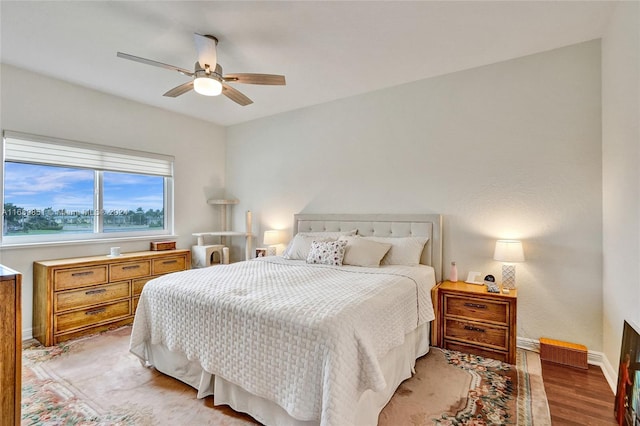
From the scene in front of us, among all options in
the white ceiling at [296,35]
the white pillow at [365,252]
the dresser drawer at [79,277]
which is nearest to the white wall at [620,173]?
the white ceiling at [296,35]

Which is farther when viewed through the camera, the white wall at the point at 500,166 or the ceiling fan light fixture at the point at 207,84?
the white wall at the point at 500,166

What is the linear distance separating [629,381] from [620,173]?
1367mm

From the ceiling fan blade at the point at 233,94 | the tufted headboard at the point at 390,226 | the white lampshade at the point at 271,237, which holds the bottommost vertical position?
the white lampshade at the point at 271,237

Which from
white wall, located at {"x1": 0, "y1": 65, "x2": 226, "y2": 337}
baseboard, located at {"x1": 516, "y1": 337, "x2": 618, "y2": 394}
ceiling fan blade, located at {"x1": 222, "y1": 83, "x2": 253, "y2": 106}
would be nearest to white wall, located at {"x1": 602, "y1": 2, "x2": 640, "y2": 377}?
baseboard, located at {"x1": 516, "y1": 337, "x2": 618, "y2": 394}

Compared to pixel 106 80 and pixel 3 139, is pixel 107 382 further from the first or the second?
pixel 106 80

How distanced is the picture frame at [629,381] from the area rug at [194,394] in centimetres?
38

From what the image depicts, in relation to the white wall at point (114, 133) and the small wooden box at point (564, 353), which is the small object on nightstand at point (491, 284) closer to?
the small wooden box at point (564, 353)

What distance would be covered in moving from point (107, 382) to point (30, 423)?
484 mm

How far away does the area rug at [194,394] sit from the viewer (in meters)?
1.89

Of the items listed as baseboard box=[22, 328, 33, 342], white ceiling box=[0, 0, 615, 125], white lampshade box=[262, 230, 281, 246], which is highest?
white ceiling box=[0, 0, 615, 125]

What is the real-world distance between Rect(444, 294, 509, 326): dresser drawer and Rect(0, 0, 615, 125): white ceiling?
7.43ft

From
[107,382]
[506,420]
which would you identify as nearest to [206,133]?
[107,382]

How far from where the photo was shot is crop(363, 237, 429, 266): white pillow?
10.3 feet

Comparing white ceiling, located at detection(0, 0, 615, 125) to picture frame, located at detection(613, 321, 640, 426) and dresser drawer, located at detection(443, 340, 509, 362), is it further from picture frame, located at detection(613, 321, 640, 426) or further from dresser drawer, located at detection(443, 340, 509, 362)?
dresser drawer, located at detection(443, 340, 509, 362)
